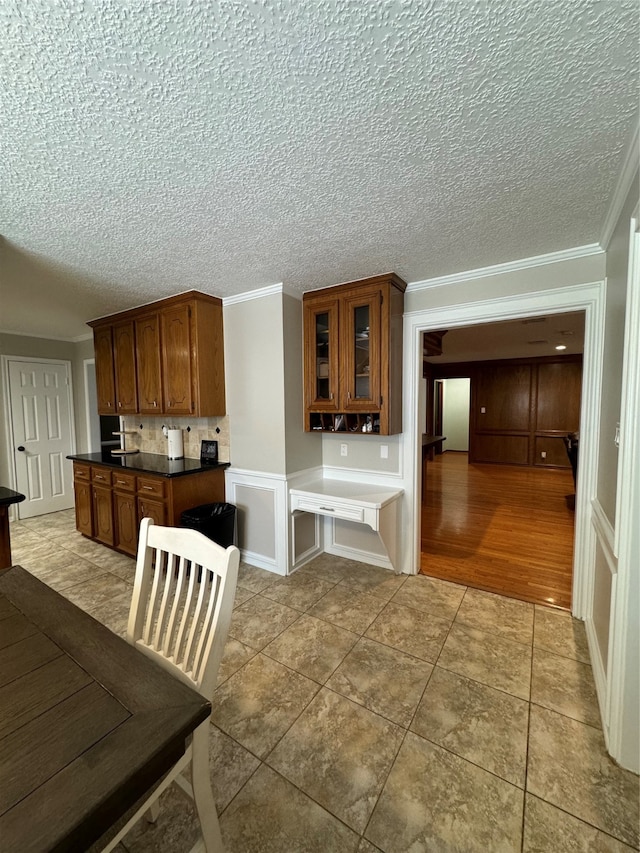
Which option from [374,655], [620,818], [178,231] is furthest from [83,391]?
[620,818]

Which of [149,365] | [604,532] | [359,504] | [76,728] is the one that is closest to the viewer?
[76,728]

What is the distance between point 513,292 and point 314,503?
7.00 feet

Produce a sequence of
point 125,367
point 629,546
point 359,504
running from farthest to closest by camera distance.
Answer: point 125,367, point 359,504, point 629,546

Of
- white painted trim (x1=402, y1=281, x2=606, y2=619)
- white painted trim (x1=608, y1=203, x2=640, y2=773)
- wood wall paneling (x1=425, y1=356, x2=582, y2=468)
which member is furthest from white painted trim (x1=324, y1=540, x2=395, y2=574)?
wood wall paneling (x1=425, y1=356, x2=582, y2=468)

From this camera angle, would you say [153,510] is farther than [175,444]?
No

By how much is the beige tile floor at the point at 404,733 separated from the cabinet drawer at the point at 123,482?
958mm

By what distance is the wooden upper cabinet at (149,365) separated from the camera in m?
3.42

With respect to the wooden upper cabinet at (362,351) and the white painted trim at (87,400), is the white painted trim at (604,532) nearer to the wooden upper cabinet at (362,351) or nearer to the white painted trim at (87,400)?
the wooden upper cabinet at (362,351)

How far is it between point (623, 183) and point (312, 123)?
4.46 feet

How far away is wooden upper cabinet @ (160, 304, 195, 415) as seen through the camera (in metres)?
3.16

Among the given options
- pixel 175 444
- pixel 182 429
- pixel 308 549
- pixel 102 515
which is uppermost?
pixel 182 429

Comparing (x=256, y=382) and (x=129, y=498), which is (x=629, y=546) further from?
(x=129, y=498)

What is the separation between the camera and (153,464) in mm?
3422

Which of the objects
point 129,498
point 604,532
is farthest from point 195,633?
point 129,498
